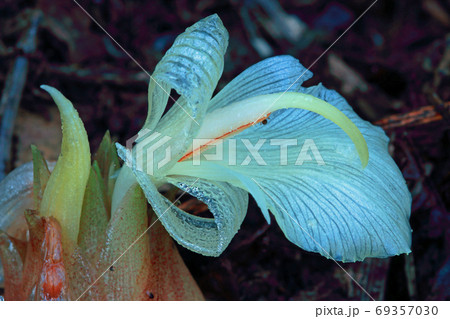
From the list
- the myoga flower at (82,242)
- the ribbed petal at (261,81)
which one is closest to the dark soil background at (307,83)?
the myoga flower at (82,242)

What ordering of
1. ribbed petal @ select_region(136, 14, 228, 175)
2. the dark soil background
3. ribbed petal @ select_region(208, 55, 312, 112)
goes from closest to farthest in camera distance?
ribbed petal @ select_region(136, 14, 228, 175) < ribbed petal @ select_region(208, 55, 312, 112) < the dark soil background

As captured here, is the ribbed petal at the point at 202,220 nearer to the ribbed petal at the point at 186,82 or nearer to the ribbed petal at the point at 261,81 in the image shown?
the ribbed petal at the point at 186,82

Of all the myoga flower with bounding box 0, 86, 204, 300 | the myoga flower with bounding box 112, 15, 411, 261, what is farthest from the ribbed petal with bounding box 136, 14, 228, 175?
the myoga flower with bounding box 0, 86, 204, 300

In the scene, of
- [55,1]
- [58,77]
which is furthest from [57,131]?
[55,1]

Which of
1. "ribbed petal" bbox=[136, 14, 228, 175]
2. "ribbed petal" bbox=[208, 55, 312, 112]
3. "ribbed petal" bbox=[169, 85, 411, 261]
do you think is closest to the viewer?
"ribbed petal" bbox=[136, 14, 228, 175]

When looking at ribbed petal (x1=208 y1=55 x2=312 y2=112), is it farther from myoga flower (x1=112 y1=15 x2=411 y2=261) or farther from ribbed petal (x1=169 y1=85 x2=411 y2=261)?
ribbed petal (x1=169 y1=85 x2=411 y2=261)

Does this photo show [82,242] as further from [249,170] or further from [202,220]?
[249,170]
